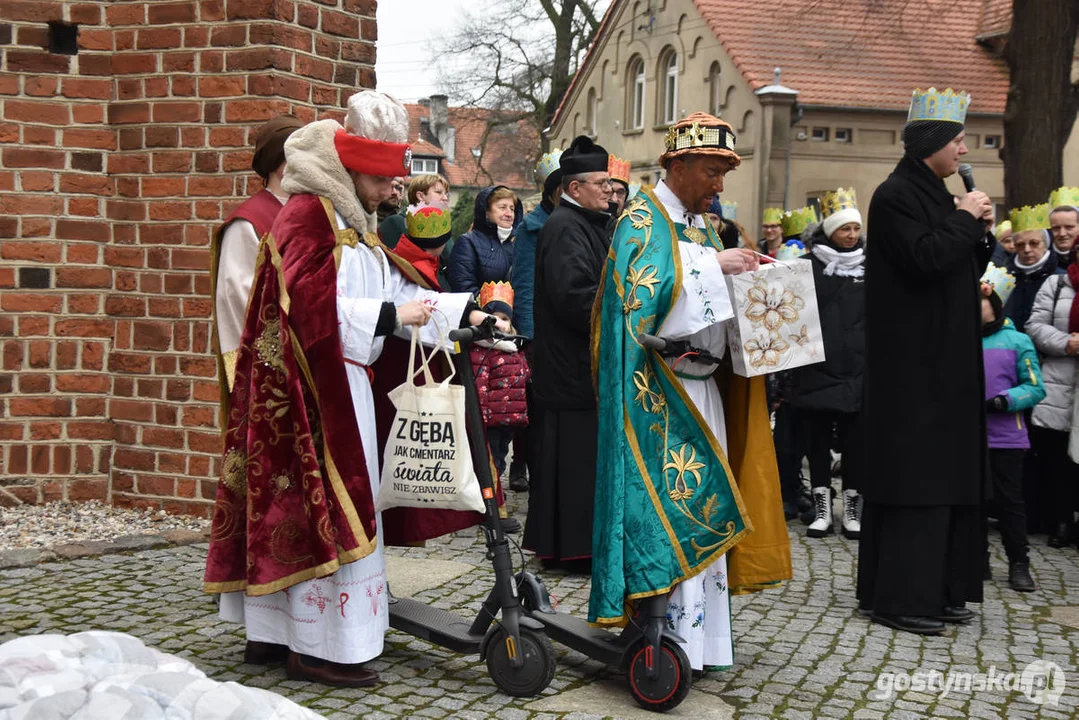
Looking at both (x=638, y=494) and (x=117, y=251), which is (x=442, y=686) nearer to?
(x=638, y=494)

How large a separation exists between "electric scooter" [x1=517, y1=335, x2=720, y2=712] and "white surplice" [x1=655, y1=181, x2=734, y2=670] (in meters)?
0.06

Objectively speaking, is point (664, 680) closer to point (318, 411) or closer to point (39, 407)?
point (318, 411)

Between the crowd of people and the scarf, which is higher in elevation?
Result: the scarf

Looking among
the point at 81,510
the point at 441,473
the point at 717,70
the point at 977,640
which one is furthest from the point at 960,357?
the point at 717,70

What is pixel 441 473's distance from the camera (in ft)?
13.8

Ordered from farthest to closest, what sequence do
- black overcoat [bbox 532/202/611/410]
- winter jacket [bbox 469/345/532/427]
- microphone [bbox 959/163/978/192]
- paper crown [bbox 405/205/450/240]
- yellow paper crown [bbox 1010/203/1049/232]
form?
yellow paper crown [bbox 1010/203/1049/232], winter jacket [bbox 469/345/532/427], paper crown [bbox 405/205/450/240], black overcoat [bbox 532/202/611/410], microphone [bbox 959/163/978/192]

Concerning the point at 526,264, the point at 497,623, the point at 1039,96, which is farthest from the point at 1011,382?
the point at 1039,96

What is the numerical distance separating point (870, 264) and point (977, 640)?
1677mm

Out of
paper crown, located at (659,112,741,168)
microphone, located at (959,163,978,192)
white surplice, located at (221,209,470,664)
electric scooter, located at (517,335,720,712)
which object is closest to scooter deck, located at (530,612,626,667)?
electric scooter, located at (517,335,720,712)

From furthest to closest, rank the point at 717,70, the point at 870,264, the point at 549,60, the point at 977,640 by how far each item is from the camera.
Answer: the point at 549,60
the point at 717,70
the point at 870,264
the point at 977,640

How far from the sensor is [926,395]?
5.62 meters

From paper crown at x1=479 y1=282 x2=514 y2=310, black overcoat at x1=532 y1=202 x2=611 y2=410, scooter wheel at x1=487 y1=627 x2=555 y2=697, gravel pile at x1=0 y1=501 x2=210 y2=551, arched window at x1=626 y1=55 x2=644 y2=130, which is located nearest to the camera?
scooter wheel at x1=487 y1=627 x2=555 y2=697

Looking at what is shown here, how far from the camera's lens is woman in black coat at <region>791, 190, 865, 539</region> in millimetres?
7672

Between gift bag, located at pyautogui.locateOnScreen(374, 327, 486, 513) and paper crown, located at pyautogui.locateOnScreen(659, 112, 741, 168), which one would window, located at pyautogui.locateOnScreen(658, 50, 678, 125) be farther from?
gift bag, located at pyautogui.locateOnScreen(374, 327, 486, 513)
